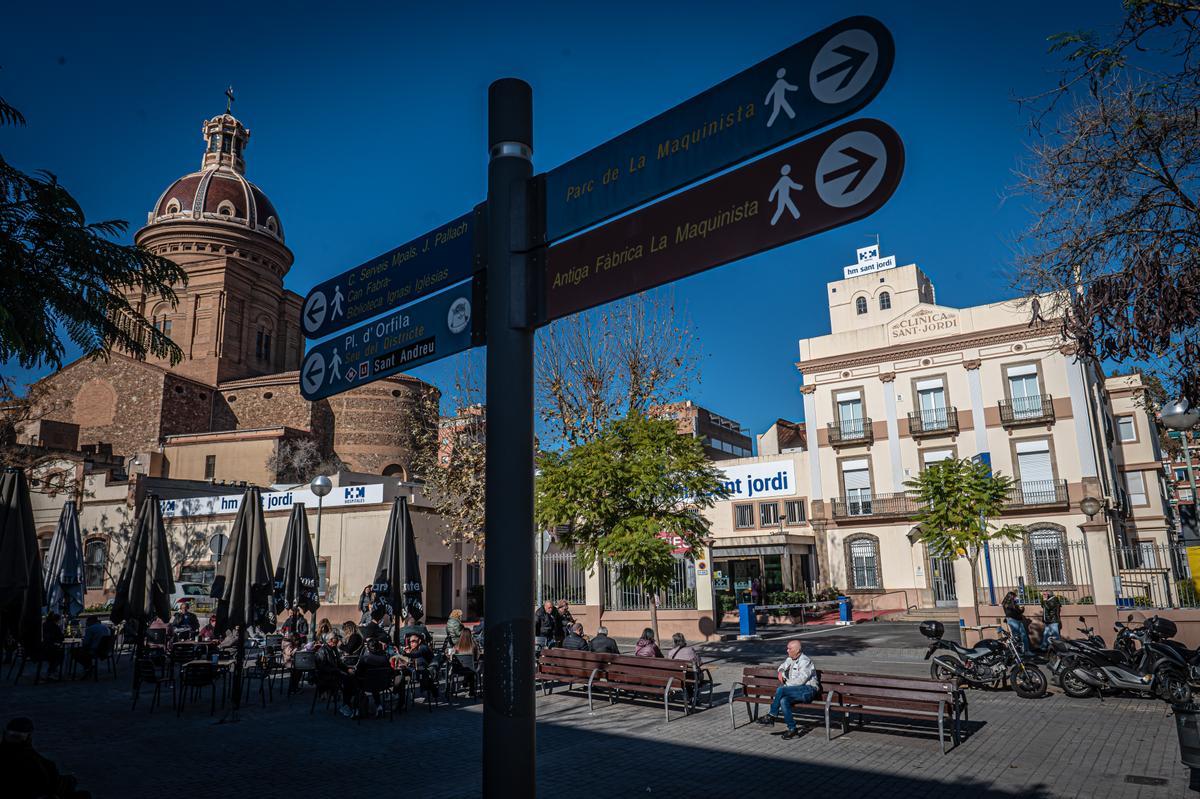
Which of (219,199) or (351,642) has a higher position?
(219,199)

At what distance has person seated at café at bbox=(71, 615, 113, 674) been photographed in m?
16.4

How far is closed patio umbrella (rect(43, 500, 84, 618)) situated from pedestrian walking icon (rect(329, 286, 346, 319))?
52.2ft

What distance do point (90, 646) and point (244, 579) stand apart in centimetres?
614

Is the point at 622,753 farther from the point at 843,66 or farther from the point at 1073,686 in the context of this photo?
the point at 843,66

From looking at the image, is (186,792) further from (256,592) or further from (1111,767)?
(1111,767)

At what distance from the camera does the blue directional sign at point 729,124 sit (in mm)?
2750

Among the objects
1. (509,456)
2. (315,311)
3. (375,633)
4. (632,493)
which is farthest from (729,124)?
(375,633)

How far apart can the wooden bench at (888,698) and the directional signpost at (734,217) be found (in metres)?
8.01

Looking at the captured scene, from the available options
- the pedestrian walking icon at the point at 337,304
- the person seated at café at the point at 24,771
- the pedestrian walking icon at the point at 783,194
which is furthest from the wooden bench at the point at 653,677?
the pedestrian walking icon at the point at 783,194

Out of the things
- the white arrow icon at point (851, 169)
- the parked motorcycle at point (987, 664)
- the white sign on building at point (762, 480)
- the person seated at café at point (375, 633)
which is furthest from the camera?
the white sign on building at point (762, 480)

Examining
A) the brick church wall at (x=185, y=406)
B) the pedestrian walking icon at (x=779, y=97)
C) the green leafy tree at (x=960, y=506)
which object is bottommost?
the green leafy tree at (x=960, y=506)

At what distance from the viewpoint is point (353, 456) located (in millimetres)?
58750

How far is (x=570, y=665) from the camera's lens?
529 inches

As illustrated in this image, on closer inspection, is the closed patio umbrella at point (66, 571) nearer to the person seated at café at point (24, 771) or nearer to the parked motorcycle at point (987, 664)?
the person seated at café at point (24, 771)
